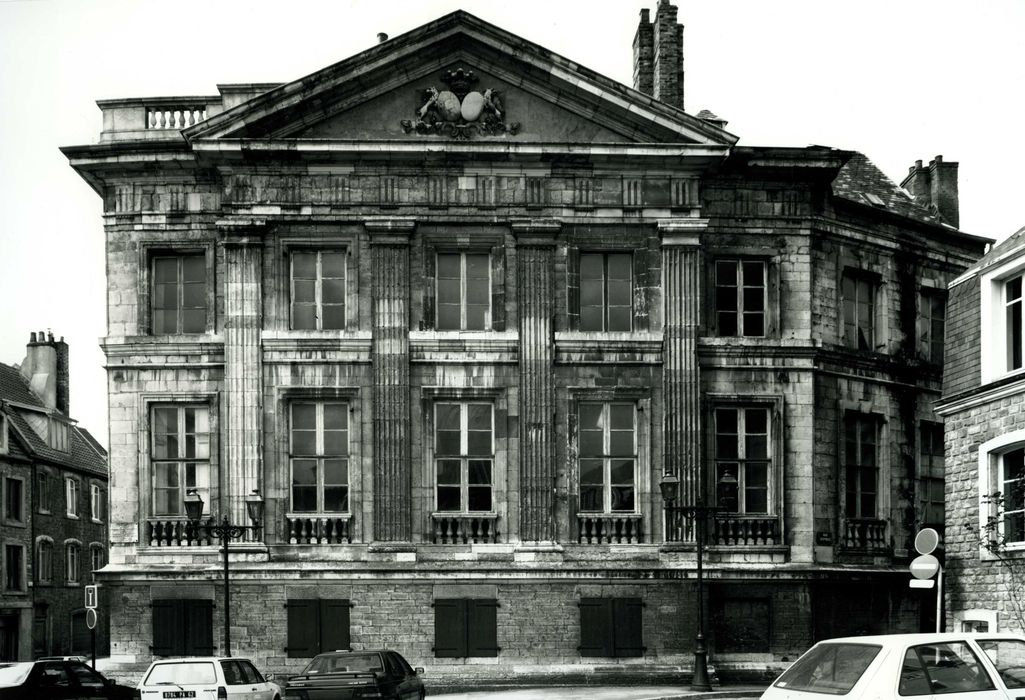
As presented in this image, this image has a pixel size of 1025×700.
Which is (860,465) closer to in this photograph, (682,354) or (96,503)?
(682,354)

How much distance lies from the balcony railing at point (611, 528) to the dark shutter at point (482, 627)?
2467mm

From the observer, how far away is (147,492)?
32.9m

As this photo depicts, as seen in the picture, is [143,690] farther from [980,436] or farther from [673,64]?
[673,64]

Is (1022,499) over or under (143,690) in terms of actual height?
over

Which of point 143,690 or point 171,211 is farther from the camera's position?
point 171,211

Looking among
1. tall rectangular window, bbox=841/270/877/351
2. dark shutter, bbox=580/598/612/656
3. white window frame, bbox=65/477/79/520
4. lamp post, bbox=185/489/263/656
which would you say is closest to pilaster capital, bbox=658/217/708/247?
tall rectangular window, bbox=841/270/877/351

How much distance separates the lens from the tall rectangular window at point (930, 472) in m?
36.7

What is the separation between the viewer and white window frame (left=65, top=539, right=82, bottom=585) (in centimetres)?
5575

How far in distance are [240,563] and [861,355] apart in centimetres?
1487

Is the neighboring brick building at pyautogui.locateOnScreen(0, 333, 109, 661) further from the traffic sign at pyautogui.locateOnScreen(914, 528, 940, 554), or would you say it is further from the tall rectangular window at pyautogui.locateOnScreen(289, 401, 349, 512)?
the traffic sign at pyautogui.locateOnScreen(914, 528, 940, 554)

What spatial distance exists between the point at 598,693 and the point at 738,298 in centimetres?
965

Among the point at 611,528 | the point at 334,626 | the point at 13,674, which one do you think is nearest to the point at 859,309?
the point at 611,528

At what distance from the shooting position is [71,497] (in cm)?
5678

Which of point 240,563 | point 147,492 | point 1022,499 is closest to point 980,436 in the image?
point 1022,499
